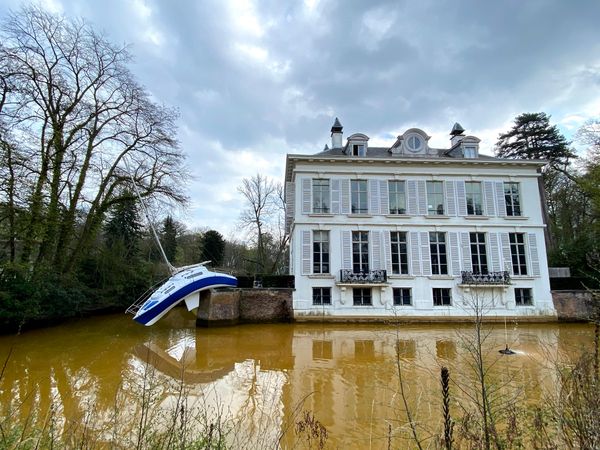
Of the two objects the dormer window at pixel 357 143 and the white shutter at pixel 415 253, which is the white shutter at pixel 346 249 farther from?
the dormer window at pixel 357 143

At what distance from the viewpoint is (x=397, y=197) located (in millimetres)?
19297

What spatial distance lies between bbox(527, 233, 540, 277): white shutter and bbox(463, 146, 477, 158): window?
5.35 meters

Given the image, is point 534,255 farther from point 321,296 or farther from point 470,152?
point 321,296

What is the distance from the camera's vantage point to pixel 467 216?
18.9m

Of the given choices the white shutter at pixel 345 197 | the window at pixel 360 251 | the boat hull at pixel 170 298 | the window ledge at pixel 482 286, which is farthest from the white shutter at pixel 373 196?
the boat hull at pixel 170 298

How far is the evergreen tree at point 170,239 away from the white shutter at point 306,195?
20.0 metres

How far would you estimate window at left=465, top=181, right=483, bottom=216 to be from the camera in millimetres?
19188

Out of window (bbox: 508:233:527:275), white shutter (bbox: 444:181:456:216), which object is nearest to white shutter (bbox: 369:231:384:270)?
white shutter (bbox: 444:181:456:216)

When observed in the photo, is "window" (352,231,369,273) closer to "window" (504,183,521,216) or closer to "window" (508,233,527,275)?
"window" (508,233,527,275)

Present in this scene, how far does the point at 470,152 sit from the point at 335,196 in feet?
27.7

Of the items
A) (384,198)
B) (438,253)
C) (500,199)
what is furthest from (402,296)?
(500,199)

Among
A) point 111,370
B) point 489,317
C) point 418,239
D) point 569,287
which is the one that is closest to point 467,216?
point 418,239

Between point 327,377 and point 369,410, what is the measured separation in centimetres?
226

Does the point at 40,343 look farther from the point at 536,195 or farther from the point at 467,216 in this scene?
the point at 536,195
